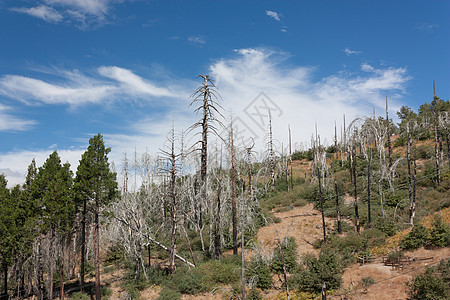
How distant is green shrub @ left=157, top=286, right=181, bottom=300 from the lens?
17672 millimetres

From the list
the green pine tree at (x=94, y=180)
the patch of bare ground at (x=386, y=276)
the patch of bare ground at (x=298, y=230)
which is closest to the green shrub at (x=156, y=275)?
the green pine tree at (x=94, y=180)

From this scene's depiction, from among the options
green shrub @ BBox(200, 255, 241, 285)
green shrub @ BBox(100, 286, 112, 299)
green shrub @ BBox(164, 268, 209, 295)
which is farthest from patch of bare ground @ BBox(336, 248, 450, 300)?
green shrub @ BBox(100, 286, 112, 299)

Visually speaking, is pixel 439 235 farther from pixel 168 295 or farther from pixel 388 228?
pixel 168 295

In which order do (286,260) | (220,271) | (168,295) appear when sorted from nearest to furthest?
1. (168,295)
2. (220,271)
3. (286,260)

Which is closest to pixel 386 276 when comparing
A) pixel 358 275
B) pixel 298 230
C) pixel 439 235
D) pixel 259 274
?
pixel 358 275

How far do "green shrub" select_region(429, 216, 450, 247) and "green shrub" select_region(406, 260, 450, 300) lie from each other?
175 inches

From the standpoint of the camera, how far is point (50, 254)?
68.6 ft

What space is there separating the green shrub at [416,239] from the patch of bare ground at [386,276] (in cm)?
43

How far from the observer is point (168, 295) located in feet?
58.7

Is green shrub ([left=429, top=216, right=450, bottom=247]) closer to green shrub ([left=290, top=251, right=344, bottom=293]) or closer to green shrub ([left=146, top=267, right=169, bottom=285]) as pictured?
green shrub ([left=290, top=251, right=344, bottom=293])

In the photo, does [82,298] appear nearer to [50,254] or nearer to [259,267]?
[50,254]

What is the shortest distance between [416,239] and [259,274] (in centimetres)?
1076

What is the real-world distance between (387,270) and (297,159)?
44.1 metres

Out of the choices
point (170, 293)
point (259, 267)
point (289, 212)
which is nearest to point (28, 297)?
point (170, 293)
